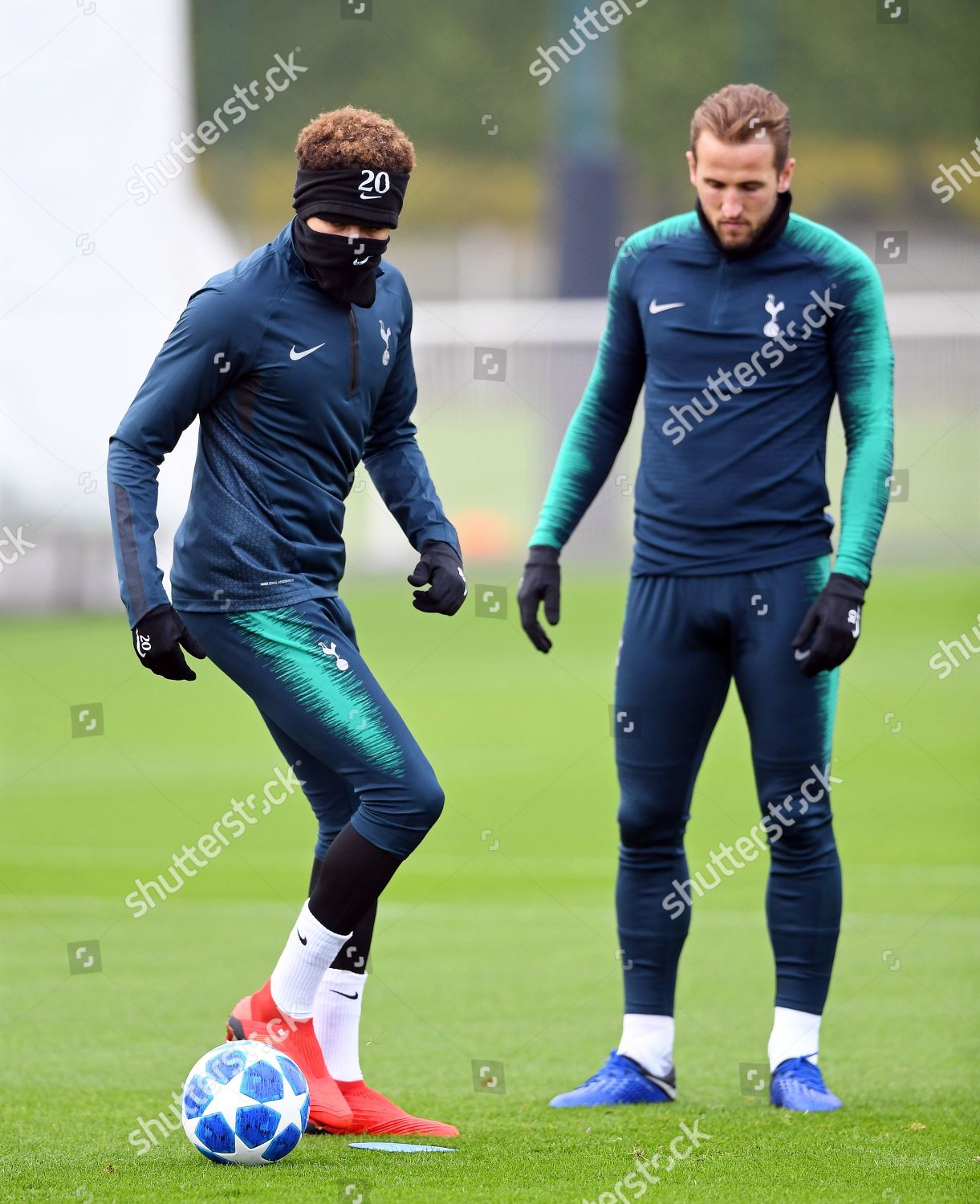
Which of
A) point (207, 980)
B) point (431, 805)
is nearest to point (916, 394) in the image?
point (207, 980)

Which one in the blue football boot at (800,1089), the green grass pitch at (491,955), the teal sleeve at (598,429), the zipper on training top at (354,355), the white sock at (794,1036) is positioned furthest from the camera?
the teal sleeve at (598,429)

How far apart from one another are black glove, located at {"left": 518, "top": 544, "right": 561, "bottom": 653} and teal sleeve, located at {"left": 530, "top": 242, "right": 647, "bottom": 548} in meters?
0.04

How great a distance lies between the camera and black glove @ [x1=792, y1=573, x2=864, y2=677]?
3.69 m

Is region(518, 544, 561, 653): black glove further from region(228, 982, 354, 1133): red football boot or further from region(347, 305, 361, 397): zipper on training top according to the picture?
region(228, 982, 354, 1133): red football boot

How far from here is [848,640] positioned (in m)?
3.70

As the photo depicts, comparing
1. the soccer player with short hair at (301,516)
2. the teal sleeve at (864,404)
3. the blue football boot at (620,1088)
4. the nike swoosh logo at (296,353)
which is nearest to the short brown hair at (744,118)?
the teal sleeve at (864,404)

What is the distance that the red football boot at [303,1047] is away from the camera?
11.6 feet

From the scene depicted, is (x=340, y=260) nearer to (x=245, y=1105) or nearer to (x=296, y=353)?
(x=296, y=353)

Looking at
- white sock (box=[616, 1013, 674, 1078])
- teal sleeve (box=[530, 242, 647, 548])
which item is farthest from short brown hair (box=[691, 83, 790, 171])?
white sock (box=[616, 1013, 674, 1078])

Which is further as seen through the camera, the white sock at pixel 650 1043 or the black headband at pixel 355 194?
the white sock at pixel 650 1043

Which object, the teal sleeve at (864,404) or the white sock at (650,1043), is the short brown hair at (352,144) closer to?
the teal sleeve at (864,404)

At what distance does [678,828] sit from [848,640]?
0.60 meters

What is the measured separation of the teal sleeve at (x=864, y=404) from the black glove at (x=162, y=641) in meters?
1.40

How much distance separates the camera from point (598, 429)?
164 inches
